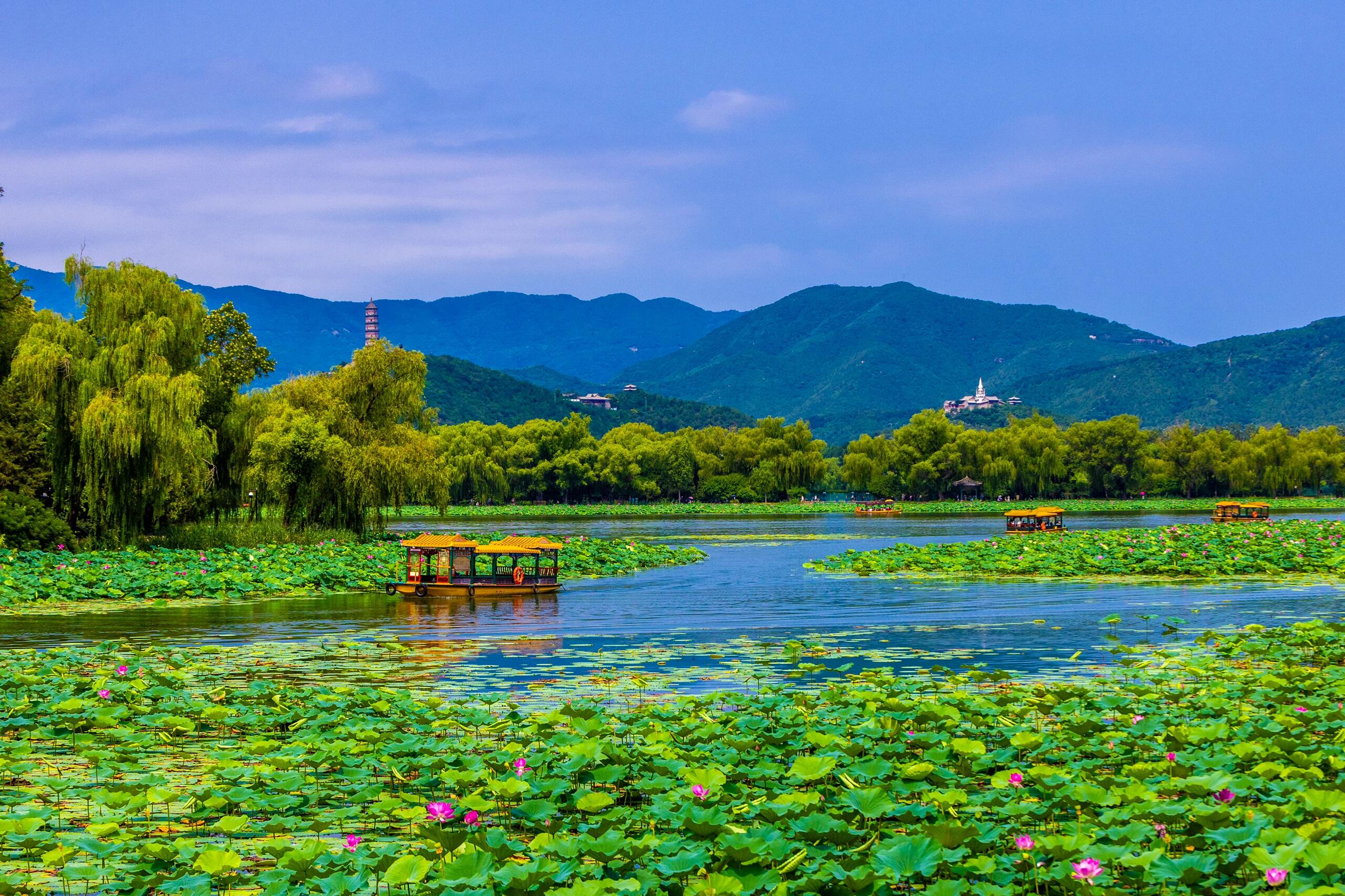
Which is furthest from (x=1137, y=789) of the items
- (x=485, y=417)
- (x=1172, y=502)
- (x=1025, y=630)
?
(x=485, y=417)

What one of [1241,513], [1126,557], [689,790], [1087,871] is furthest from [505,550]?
[1241,513]

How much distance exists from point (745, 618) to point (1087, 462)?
318 feet

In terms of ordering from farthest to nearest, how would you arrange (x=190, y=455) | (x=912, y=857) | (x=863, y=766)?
(x=190, y=455) < (x=863, y=766) < (x=912, y=857)

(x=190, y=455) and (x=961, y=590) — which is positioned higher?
(x=190, y=455)

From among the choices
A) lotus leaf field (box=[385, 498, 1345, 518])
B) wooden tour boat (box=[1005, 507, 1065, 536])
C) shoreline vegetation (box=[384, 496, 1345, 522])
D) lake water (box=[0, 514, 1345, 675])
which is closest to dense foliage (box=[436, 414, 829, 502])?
Result: shoreline vegetation (box=[384, 496, 1345, 522])

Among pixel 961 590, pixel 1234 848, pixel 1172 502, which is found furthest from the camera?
pixel 1172 502

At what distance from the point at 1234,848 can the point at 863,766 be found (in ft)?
7.75

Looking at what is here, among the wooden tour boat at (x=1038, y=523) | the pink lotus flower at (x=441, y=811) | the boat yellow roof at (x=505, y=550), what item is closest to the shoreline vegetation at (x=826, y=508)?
the wooden tour boat at (x=1038, y=523)

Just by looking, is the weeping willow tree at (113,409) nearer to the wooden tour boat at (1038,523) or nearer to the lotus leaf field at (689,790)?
the lotus leaf field at (689,790)

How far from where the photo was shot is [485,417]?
168750 mm

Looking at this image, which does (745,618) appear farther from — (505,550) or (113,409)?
→ (113,409)

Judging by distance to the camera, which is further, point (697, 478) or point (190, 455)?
point (697, 478)

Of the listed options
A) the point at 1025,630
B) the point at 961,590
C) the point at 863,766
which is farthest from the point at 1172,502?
the point at 863,766

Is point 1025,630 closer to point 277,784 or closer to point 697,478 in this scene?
point 277,784
